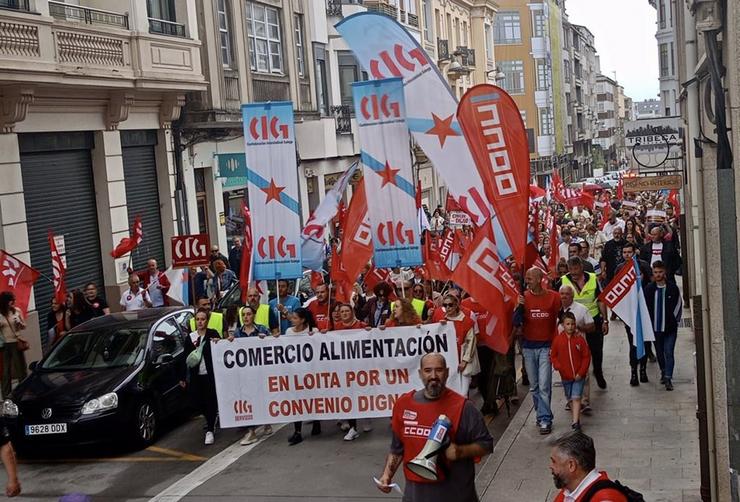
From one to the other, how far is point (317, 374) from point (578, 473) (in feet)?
21.9

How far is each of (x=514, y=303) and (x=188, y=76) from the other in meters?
13.5

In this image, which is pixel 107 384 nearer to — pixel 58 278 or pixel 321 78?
pixel 58 278

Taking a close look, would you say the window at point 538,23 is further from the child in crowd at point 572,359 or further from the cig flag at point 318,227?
the child in crowd at point 572,359

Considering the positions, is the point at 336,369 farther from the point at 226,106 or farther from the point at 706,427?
the point at 226,106

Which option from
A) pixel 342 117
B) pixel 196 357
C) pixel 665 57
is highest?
pixel 665 57

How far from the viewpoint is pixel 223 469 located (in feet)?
35.8

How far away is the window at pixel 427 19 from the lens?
46.8 metres

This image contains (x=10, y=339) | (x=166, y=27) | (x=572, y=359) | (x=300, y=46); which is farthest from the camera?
(x=300, y=46)

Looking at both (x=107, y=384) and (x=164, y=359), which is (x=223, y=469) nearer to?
(x=107, y=384)

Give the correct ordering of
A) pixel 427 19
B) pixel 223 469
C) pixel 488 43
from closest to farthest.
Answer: pixel 223 469
pixel 427 19
pixel 488 43

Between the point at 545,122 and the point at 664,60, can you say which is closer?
the point at 664,60

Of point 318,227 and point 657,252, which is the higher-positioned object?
point 318,227

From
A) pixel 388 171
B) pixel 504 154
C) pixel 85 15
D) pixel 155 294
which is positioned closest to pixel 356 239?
pixel 388 171

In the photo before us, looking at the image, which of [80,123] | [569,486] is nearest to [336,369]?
[569,486]
